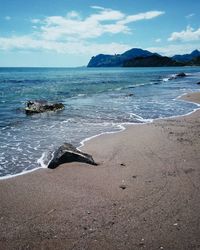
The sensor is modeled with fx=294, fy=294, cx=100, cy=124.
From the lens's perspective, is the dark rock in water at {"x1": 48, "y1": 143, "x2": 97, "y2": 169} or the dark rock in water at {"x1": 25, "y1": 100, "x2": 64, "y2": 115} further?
the dark rock in water at {"x1": 25, "y1": 100, "x2": 64, "y2": 115}

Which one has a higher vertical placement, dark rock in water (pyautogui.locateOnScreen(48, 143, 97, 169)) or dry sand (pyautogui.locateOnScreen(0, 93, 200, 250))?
dark rock in water (pyautogui.locateOnScreen(48, 143, 97, 169))

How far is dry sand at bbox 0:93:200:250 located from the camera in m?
5.54

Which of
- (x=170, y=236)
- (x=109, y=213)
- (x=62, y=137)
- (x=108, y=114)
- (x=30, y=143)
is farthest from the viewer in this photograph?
(x=108, y=114)

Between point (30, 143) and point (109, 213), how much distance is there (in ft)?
23.0

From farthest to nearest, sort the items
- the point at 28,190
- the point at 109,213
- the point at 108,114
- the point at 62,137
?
the point at 108,114
the point at 62,137
the point at 28,190
the point at 109,213

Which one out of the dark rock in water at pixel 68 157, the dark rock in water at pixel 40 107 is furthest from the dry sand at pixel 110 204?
the dark rock in water at pixel 40 107

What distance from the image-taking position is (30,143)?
12.6 metres

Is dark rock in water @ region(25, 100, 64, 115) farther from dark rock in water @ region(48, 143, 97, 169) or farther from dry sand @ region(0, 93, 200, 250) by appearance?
dark rock in water @ region(48, 143, 97, 169)

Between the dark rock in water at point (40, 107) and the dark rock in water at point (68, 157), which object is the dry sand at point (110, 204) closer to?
the dark rock in water at point (68, 157)

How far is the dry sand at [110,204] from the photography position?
18.2 ft

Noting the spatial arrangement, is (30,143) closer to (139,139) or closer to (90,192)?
(139,139)

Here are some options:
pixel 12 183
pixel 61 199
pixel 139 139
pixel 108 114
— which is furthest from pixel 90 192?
pixel 108 114

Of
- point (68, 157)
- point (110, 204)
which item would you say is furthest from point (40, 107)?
point (110, 204)

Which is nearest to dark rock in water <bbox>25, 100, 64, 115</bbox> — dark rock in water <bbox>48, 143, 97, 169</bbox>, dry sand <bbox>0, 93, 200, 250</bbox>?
dry sand <bbox>0, 93, 200, 250</bbox>
